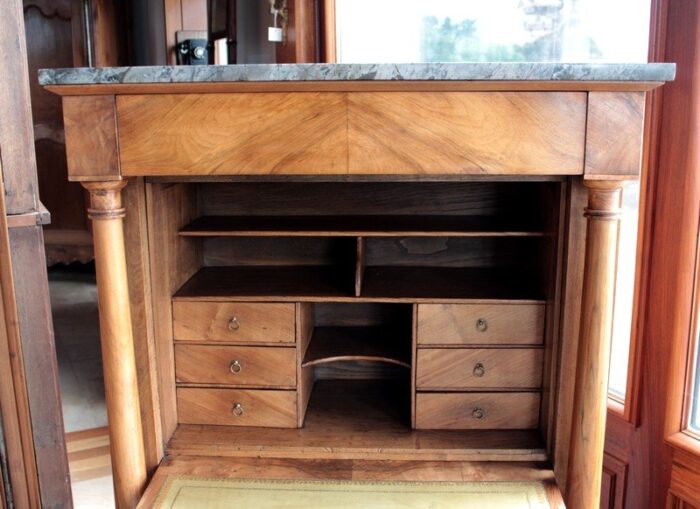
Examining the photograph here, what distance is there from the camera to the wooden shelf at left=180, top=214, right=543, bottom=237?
1.44 m

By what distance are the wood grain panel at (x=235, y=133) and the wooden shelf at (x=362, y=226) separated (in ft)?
0.79

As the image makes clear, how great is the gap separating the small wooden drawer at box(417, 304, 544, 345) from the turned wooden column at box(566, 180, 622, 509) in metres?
0.19

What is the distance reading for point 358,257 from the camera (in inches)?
58.4

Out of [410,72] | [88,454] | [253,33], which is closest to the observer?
[410,72]

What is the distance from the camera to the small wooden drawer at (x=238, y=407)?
1542mm

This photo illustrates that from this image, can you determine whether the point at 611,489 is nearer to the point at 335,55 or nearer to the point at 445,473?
the point at 445,473

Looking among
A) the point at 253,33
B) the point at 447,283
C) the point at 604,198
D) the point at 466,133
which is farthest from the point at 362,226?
the point at 253,33

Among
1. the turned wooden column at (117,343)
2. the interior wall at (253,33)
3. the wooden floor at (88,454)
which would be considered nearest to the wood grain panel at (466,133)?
the turned wooden column at (117,343)

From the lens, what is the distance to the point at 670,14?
4.85ft

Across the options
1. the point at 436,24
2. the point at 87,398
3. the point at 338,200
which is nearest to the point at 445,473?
the point at 338,200

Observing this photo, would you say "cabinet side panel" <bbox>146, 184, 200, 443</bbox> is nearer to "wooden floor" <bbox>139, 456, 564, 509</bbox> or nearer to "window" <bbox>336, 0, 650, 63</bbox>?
"wooden floor" <bbox>139, 456, 564, 509</bbox>

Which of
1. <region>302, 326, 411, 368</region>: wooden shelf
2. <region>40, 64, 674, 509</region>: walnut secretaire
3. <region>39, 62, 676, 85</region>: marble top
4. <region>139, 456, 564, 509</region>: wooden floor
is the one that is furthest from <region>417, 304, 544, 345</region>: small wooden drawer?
<region>39, 62, 676, 85</region>: marble top

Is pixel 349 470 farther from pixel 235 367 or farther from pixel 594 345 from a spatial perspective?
pixel 594 345

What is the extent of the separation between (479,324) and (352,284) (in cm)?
29
